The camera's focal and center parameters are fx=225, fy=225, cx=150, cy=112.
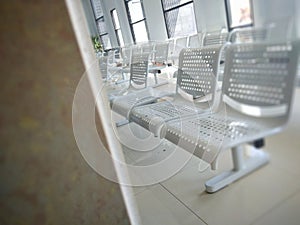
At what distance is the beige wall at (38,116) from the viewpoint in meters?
0.31

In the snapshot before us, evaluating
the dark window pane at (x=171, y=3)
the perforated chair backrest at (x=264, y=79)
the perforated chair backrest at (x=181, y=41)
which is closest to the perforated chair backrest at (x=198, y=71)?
the perforated chair backrest at (x=264, y=79)

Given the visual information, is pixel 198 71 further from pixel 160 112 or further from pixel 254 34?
pixel 254 34

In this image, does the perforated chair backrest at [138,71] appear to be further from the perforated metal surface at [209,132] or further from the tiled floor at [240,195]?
the tiled floor at [240,195]

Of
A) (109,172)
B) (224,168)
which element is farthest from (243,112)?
(109,172)

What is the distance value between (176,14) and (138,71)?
262cm

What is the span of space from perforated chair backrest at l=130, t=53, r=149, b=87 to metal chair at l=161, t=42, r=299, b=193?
0.80 metres

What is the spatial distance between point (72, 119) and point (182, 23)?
14.6ft

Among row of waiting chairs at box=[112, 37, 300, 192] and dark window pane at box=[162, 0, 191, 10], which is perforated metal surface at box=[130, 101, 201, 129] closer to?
row of waiting chairs at box=[112, 37, 300, 192]

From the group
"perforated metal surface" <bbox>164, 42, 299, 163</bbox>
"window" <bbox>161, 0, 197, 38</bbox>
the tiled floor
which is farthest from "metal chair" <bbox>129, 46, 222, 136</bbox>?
"window" <bbox>161, 0, 197, 38</bbox>

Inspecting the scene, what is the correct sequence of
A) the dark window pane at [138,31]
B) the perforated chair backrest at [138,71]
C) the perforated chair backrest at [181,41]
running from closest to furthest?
1. the dark window pane at [138,31]
2. the perforated chair backrest at [138,71]
3. the perforated chair backrest at [181,41]

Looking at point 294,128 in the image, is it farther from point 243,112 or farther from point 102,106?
point 102,106

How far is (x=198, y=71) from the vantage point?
132 centimetres

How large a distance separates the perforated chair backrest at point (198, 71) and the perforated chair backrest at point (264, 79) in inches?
13.2

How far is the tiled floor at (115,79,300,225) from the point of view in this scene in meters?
0.66
